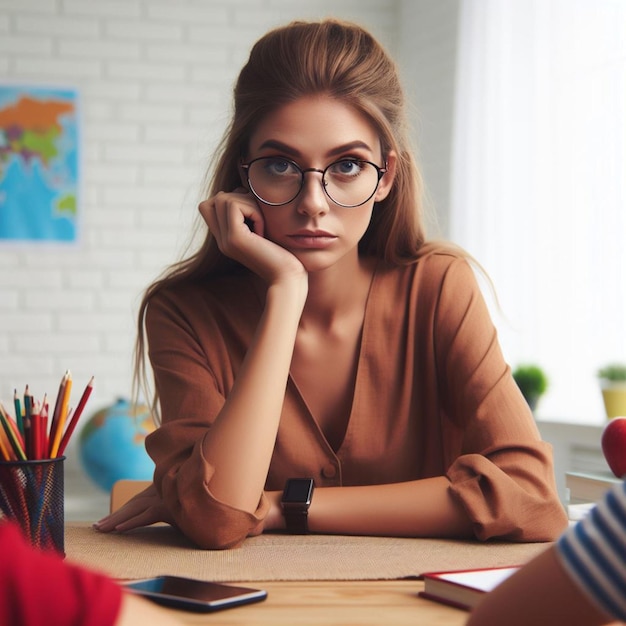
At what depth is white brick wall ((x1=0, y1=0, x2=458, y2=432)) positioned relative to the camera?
420 centimetres

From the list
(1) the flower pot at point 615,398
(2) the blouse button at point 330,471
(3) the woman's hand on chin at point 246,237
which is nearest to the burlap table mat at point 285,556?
(2) the blouse button at point 330,471

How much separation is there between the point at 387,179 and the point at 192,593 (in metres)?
1.05

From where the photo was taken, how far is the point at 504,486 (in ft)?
4.48

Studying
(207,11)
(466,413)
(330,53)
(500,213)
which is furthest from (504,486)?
(207,11)

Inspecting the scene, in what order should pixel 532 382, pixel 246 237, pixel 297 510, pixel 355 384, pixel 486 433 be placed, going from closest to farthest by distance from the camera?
pixel 297 510
pixel 486 433
pixel 246 237
pixel 355 384
pixel 532 382

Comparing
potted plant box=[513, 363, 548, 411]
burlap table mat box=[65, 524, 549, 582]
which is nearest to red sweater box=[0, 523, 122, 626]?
burlap table mat box=[65, 524, 549, 582]

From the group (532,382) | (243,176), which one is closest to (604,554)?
(243,176)

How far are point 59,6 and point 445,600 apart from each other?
3.92 metres

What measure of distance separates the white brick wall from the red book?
3404 millimetres

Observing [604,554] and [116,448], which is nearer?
[604,554]

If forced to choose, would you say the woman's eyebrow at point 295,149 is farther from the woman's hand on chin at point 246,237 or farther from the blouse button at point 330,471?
the blouse button at point 330,471

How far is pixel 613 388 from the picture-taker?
2.96 meters

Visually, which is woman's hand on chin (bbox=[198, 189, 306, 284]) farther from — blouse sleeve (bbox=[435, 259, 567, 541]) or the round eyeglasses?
blouse sleeve (bbox=[435, 259, 567, 541])

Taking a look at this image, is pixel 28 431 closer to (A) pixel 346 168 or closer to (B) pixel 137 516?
(B) pixel 137 516
